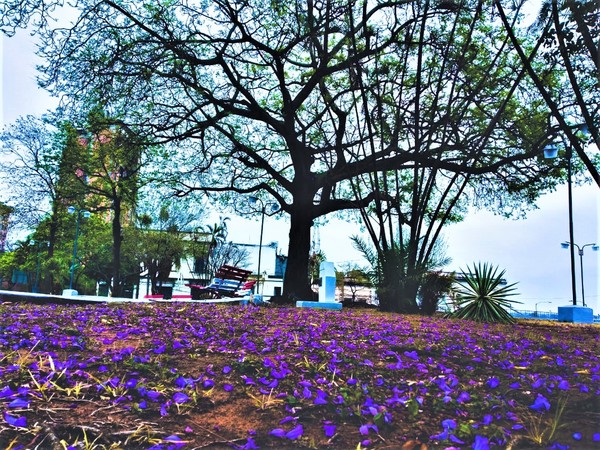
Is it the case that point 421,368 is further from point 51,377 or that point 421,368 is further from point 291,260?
point 291,260

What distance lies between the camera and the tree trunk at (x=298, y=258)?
13492mm

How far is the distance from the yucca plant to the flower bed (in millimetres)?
5434

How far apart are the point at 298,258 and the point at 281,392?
35.9 feet

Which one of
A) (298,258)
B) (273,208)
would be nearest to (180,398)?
(298,258)

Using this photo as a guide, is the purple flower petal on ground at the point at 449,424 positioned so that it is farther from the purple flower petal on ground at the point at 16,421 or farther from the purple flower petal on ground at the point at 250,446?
the purple flower petal on ground at the point at 16,421

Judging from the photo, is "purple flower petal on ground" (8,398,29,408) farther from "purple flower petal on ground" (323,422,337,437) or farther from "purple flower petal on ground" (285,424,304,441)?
"purple flower petal on ground" (323,422,337,437)

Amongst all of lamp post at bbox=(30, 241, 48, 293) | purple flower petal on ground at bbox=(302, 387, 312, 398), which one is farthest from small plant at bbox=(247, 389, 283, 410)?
lamp post at bbox=(30, 241, 48, 293)

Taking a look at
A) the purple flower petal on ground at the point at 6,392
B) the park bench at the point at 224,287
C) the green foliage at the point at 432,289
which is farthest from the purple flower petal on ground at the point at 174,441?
the park bench at the point at 224,287

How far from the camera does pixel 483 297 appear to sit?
32.1 ft

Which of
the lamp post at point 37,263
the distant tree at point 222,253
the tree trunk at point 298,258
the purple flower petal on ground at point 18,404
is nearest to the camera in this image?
the purple flower petal on ground at point 18,404

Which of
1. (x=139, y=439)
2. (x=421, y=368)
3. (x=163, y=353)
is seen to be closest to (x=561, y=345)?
(x=421, y=368)

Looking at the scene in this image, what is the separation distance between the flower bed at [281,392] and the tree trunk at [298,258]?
9305 millimetres

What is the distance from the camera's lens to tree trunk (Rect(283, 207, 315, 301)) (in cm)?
1349

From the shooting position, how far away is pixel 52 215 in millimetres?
22281
